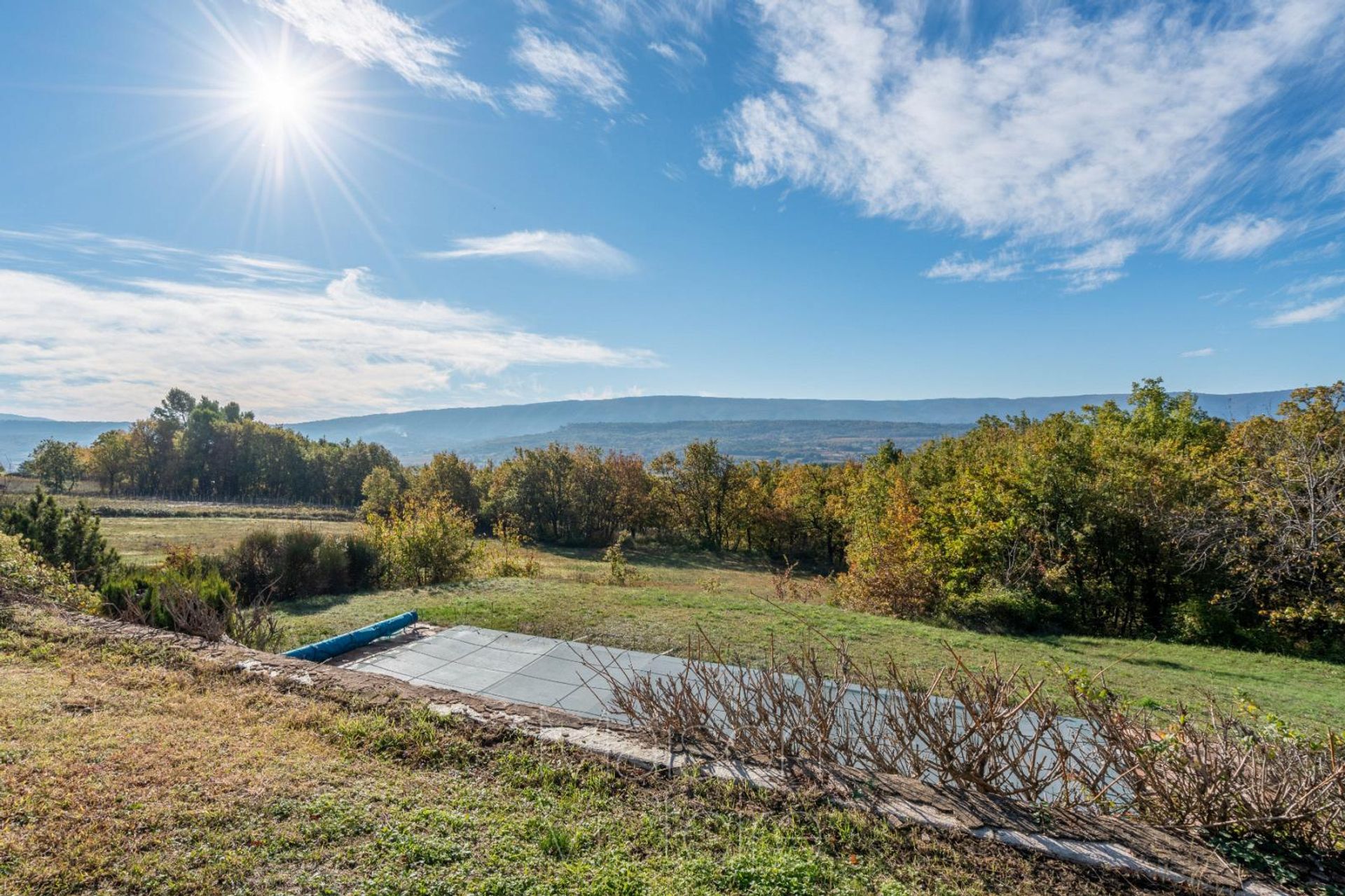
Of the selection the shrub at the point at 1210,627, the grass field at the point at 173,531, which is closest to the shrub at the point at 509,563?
the grass field at the point at 173,531

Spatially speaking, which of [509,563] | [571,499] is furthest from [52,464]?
[509,563]

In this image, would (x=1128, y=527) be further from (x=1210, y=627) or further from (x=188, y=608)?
(x=188, y=608)

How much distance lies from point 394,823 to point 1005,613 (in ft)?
48.3

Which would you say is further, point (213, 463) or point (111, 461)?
point (213, 463)

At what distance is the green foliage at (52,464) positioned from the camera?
56.2 m

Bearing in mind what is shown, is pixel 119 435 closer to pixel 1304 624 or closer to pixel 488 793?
pixel 488 793

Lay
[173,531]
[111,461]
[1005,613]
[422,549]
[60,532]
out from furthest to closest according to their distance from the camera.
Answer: [111,461], [173,531], [422,549], [1005,613], [60,532]

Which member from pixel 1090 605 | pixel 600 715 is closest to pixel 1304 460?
pixel 1090 605

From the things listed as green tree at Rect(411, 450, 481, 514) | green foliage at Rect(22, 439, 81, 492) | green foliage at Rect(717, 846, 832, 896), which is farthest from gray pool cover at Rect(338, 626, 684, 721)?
green foliage at Rect(22, 439, 81, 492)

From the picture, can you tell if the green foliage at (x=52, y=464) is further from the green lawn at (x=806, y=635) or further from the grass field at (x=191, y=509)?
the green lawn at (x=806, y=635)

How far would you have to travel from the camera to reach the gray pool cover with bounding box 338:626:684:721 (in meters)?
6.86

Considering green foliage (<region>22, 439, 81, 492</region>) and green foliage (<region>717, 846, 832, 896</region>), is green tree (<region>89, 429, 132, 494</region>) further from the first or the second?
green foliage (<region>717, 846, 832, 896</region>)

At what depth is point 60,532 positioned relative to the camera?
1110 cm

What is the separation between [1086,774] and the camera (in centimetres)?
371
